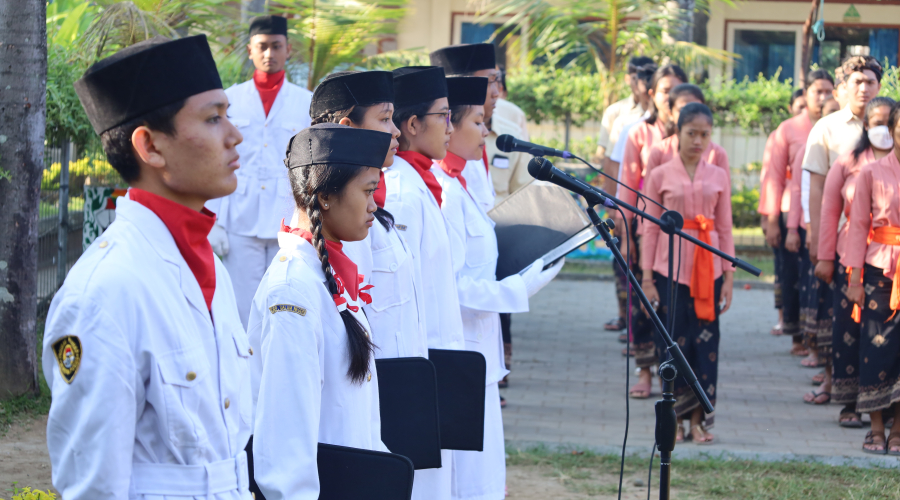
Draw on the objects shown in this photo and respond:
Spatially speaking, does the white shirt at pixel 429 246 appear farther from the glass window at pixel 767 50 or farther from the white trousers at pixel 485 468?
the glass window at pixel 767 50

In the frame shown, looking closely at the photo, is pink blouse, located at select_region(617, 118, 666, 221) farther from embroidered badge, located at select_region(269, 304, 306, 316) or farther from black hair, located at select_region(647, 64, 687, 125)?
embroidered badge, located at select_region(269, 304, 306, 316)

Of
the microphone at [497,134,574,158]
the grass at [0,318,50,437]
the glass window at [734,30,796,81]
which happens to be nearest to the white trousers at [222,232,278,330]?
→ the grass at [0,318,50,437]

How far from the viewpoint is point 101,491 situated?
5.31 feet

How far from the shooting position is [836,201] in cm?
586

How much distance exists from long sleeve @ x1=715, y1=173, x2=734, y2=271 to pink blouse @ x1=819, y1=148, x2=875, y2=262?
0.69 meters

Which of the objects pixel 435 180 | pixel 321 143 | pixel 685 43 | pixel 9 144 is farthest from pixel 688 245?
pixel 685 43

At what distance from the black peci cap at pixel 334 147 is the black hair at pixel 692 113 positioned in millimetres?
3389

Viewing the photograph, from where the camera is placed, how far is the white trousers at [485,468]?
3658 mm

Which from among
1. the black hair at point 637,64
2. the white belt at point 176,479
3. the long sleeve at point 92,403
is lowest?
the white belt at point 176,479

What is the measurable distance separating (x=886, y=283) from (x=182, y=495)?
478 centimetres

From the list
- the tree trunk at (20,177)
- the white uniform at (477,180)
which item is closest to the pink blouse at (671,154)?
the white uniform at (477,180)

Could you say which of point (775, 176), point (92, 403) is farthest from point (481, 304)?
point (775, 176)

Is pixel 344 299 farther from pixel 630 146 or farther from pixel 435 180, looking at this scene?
pixel 630 146

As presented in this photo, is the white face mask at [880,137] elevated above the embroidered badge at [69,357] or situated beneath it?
elevated above
